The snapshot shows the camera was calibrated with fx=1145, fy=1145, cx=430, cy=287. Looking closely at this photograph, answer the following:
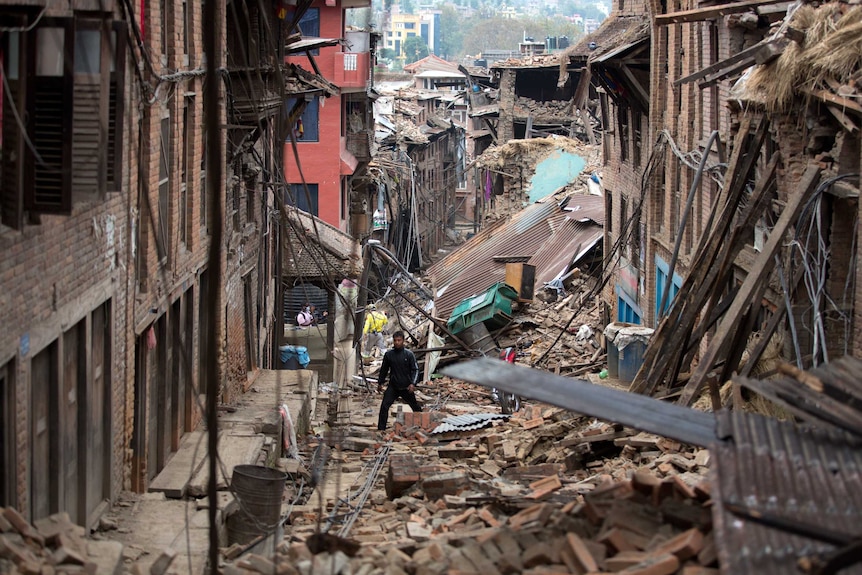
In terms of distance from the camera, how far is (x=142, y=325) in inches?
480

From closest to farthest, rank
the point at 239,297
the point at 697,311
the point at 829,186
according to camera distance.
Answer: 1. the point at 829,186
2. the point at 697,311
3. the point at 239,297

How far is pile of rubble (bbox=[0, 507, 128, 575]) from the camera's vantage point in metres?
6.79

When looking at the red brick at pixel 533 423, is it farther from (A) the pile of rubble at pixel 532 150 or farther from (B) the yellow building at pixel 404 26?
(B) the yellow building at pixel 404 26

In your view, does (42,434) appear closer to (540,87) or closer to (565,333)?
(565,333)

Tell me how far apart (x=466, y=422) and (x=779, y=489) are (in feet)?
35.7

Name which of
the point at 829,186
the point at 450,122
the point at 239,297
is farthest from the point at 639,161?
the point at 450,122

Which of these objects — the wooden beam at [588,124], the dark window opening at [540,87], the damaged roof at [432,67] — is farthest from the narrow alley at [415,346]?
the damaged roof at [432,67]

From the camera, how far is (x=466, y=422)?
1689 cm

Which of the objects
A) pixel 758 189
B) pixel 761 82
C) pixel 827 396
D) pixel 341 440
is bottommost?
pixel 341 440

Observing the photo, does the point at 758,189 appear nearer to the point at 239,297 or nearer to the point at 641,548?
the point at 641,548

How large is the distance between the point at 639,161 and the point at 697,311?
12.0 m

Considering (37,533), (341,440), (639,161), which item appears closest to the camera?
(37,533)

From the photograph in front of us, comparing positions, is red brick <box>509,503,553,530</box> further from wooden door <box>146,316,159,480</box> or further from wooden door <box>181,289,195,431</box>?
wooden door <box>181,289,195,431</box>

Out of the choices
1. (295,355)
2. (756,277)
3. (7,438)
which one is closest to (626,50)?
(295,355)
